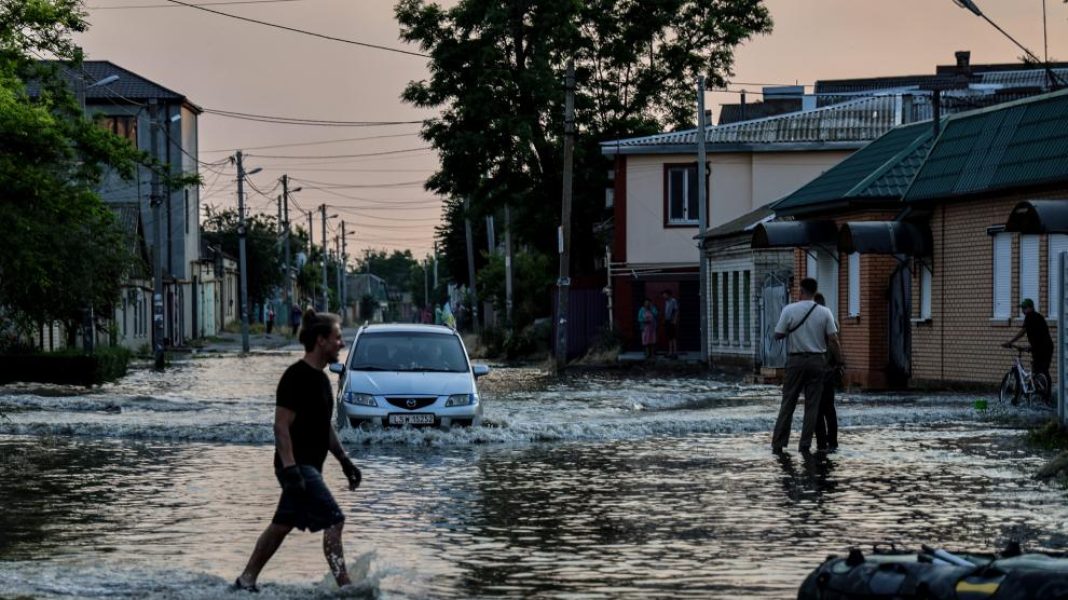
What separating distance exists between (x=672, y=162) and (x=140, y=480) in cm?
3857

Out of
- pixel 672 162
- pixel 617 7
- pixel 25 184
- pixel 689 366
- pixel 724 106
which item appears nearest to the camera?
pixel 25 184

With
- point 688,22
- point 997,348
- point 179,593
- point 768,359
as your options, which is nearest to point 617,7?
point 688,22

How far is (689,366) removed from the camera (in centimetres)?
4778

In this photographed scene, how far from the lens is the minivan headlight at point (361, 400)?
22094 mm

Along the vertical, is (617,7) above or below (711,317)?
above

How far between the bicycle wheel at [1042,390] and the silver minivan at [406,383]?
8.49m

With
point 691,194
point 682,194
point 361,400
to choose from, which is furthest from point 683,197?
point 361,400

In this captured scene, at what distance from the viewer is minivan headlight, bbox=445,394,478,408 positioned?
22.3 metres

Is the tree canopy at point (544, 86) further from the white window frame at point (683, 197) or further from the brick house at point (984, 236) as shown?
the brick house at point (984, 236)

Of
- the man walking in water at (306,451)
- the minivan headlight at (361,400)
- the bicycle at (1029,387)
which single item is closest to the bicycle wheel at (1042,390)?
the bicycle at (1029,387)

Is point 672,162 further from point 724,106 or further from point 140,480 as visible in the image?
point 140,480

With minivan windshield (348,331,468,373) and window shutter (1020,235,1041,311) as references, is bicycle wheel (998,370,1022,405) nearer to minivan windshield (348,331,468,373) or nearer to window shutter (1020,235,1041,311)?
window shutter (1020,235,1041,311)

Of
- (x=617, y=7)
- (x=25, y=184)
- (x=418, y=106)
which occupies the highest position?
(x=617, y=7)

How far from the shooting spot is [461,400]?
22.4 meters
